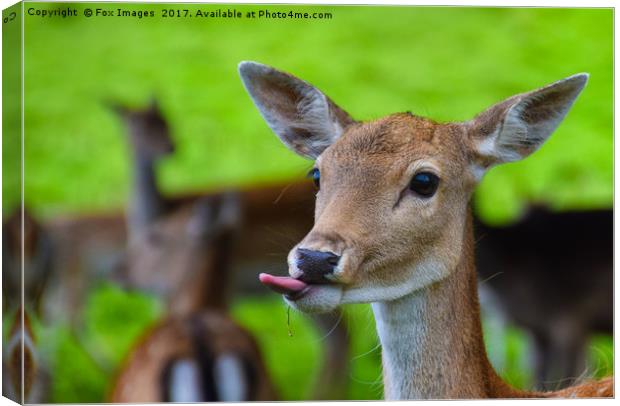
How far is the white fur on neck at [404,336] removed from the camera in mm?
3885

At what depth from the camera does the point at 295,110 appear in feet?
14.1

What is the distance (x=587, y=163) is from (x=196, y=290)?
2.82 meters

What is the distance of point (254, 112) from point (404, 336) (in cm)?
561

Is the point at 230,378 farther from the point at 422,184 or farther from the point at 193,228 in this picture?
the point at 193,228

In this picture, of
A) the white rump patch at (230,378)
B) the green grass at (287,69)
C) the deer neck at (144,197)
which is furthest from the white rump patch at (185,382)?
the deer neck at (144,197)

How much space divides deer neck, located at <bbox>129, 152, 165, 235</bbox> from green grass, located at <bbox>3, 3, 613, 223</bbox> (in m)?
0.28

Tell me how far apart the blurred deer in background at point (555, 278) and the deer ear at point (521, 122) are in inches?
161

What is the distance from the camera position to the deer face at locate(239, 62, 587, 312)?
11.9ft

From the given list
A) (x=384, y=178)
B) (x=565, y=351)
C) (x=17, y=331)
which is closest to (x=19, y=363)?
(x=17, y=331)

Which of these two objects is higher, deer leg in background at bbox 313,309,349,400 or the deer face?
the deer face

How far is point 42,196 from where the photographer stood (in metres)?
9.64

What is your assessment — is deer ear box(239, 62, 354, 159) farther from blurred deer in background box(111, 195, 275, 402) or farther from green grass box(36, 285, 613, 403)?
green grass box(36, 285, 613, 403)

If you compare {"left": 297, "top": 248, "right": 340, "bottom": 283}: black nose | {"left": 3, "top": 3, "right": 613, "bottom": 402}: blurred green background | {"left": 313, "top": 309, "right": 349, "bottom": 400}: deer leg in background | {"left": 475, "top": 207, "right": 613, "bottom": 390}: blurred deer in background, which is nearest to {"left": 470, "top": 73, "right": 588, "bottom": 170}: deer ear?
{"left": 297, "top": 248, "right": 340, "bottom": 283}: black nose

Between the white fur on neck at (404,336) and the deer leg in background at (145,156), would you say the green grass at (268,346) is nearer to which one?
the deer leg in background at (145,156)
